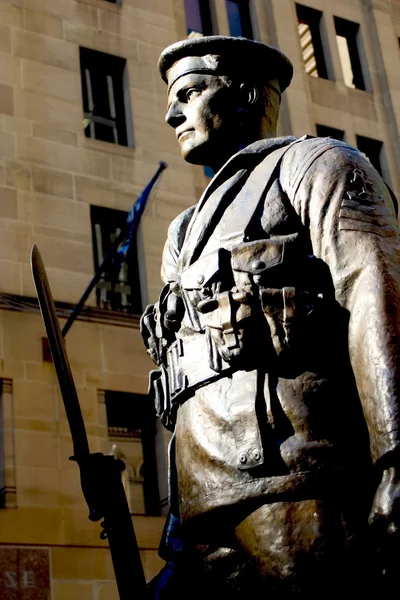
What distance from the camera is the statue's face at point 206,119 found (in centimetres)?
426

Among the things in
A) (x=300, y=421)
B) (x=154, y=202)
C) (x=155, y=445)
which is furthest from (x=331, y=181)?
(x=154, y=202)

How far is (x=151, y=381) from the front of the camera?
4.05 meters

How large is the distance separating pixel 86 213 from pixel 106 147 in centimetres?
180

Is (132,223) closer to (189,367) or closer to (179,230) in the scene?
(179,230)

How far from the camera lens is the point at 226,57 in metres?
4.31

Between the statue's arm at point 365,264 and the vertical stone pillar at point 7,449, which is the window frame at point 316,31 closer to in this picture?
the vertical stone pillar at point 7,449

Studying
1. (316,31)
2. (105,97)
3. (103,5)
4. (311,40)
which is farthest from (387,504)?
(316,31)

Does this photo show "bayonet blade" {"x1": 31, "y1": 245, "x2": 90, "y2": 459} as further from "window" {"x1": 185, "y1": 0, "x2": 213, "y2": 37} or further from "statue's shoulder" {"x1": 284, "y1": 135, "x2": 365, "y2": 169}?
"window" {"x1": 185, "y1": 0, "x2": 213, "y2": 37}

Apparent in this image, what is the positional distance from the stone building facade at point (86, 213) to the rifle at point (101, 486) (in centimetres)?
1295

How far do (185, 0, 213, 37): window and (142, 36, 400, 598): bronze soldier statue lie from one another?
22144mm

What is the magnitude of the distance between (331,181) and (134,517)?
15135 millimetres

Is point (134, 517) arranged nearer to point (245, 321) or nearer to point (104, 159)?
point (104, 159)

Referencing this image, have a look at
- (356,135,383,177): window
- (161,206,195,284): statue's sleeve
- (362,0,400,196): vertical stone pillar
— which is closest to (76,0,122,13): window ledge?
(356,135,383,177): window

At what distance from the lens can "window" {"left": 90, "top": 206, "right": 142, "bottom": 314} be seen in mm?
20484
